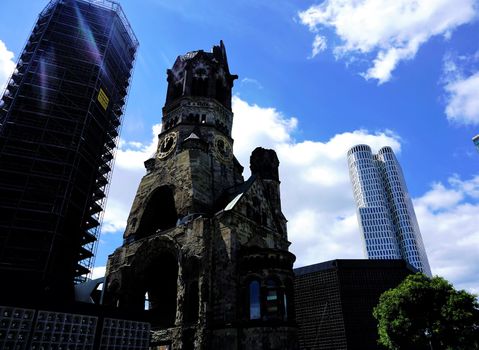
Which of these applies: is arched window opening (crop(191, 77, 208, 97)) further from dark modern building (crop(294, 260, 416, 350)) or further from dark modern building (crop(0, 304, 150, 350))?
dark modern building (crop(0, 304, 150, 350))

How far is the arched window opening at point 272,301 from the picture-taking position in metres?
23.5

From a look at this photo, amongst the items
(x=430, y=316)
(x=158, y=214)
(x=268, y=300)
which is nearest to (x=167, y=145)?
(x=158, y=214)

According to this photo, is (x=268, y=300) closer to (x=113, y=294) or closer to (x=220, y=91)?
(x=113, y=294)

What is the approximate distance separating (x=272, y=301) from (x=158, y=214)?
51.7ft

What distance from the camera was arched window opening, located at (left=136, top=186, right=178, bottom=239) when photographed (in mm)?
33284

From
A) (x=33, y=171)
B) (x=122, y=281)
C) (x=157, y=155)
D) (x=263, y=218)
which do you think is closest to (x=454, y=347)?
(x=263, y=218)

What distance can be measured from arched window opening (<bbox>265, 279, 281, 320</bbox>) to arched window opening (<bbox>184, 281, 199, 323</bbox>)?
5.18 m

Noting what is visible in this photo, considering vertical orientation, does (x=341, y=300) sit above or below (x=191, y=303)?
above

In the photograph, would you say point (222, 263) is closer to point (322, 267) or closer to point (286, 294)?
point (286, 294)

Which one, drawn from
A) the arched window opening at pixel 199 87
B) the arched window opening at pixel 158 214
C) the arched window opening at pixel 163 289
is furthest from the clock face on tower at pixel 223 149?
the arched window opening at pixel 163 289

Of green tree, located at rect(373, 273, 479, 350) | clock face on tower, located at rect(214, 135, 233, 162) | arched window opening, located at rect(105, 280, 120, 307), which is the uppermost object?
clock face on tower, located at rect(214, 135, 233, 162)

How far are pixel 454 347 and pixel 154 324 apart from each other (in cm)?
2306

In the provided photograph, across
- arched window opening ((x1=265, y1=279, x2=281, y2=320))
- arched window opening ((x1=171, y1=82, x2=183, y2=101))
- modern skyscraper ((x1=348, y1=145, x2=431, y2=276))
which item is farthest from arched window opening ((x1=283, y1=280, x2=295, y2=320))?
modern skyscraper ((x1=348, y1=145, x2=431, y2=276))

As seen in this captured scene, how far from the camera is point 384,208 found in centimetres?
13900
